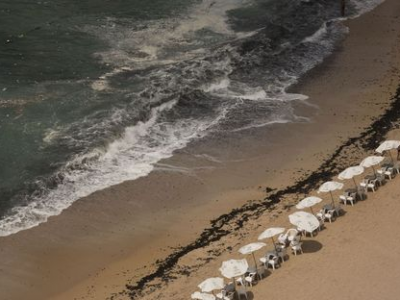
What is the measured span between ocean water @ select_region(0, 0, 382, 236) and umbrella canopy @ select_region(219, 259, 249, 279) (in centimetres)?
888

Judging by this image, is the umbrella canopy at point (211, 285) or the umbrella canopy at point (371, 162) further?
the umbrella canopy at point (371, 162)

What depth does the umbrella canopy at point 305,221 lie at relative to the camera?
2297cm

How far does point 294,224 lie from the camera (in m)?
23.2

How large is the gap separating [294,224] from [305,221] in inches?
16.1

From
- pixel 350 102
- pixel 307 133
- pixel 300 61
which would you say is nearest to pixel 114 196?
pixel 307 133

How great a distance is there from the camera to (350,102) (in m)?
34.7

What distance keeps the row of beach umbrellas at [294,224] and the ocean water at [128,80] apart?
25.5ft

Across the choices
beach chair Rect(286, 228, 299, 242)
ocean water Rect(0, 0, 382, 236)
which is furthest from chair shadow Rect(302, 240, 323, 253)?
ocean water Rect(0, 0, 382, 236)

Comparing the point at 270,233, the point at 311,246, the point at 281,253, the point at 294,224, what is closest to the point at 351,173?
the point at 294,224

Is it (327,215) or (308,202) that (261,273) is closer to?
(308,202)

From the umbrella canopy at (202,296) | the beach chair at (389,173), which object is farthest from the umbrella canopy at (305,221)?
the beach chair at (389,173)

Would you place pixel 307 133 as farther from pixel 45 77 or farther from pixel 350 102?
pixel 45 77

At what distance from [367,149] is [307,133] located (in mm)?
3357

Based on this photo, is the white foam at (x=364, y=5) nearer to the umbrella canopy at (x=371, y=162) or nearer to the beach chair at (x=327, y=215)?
the umbrella canopy at (x=371, y=162)
